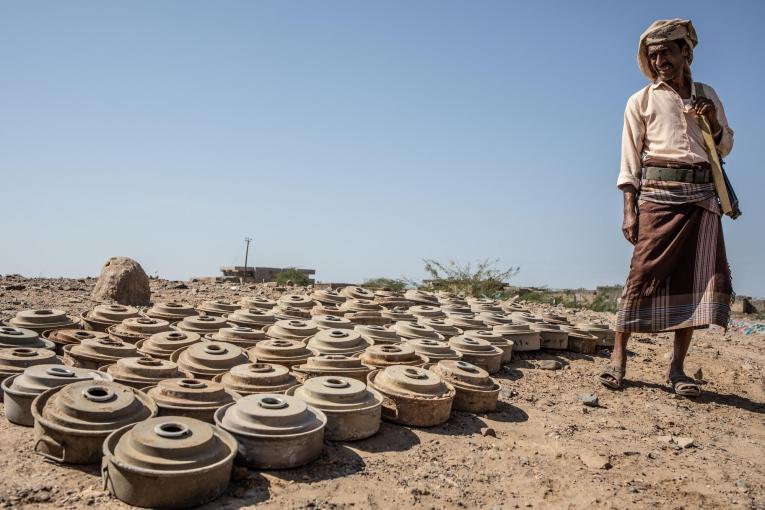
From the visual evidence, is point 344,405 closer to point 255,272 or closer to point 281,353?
point 281,353

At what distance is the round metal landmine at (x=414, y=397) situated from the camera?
12.1ft

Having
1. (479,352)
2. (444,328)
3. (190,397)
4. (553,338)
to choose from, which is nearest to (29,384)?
(190,397)

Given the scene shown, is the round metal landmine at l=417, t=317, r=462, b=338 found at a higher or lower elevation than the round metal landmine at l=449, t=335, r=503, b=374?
higher

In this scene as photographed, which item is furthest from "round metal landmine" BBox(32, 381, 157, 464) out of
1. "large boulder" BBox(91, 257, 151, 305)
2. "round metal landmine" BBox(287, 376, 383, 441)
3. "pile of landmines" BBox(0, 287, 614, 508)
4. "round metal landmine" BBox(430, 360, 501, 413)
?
"large boulder" BBox(91, 257, 151, 305)

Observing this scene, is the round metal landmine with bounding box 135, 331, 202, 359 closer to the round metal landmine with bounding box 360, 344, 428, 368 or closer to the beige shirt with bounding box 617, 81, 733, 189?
the round metal landmine with bounding box 360, 344, 428, 368

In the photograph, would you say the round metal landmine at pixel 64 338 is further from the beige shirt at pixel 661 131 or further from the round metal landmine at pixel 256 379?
the beige shirt at pixel 661 131

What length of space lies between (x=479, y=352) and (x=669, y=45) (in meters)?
2.83

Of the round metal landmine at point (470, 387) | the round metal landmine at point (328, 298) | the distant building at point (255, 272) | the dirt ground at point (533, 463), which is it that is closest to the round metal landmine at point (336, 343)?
the round metal landmine at point (470, 387)

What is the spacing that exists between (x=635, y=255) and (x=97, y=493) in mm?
4078

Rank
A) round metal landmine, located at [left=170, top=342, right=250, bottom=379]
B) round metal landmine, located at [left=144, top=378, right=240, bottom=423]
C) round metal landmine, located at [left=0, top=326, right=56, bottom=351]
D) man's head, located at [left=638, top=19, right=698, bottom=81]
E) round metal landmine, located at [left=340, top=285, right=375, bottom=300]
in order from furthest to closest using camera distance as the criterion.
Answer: round metal landmine, located at [left=340, top=285, right=375, bottom=300] < man's head, located at [left=638, top=19, right=698, bottom=81] < round metal landmine, located at [left=0, top=326, right=56, bottom=351] < round metal landmine, located at [left=170, top=342, right=250, bottom=379] < round metal landmine, located at [left=144, top=378, right=240, bottom=423]

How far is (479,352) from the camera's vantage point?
501 centimetres

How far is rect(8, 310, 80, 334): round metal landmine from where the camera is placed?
189 inches

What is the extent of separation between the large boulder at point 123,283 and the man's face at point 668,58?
22.6ft

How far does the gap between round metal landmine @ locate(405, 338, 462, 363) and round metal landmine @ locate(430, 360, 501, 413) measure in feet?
1.18
